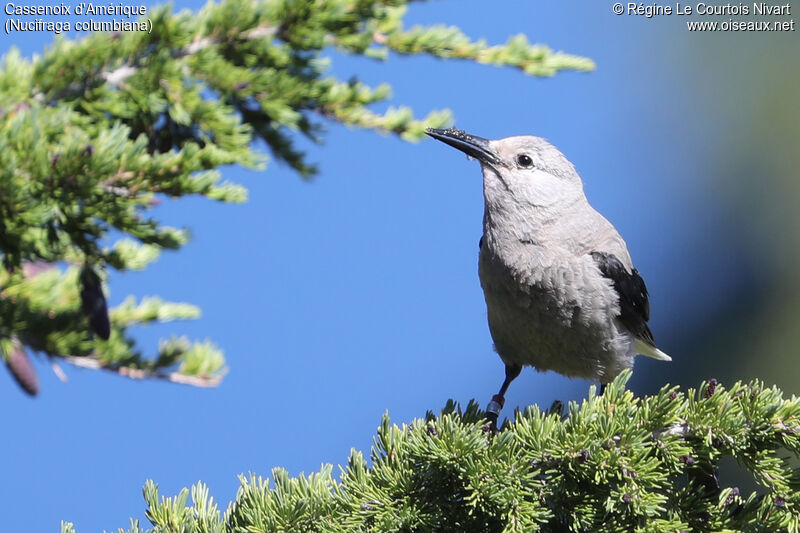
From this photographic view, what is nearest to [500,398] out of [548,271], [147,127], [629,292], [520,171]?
[548,271]

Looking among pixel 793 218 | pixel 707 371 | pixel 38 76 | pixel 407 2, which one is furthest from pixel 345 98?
pixel 793 218

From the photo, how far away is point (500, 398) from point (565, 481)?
1317 millimetres

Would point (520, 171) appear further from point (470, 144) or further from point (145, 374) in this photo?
point (145, 374)

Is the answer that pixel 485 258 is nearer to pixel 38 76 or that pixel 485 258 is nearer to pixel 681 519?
pixel 681 519

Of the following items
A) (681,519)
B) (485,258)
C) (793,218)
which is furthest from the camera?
(793,218)

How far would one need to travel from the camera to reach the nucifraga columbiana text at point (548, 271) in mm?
3180

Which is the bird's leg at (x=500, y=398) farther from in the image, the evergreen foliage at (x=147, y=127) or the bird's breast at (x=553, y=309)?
the evergreen foliage at (x=147, y=127)

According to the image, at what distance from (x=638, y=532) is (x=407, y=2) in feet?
4.90

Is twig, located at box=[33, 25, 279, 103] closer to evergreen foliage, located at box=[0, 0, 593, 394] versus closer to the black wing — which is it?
evergreen foliage, located at box=[0, 0, 593, 394]

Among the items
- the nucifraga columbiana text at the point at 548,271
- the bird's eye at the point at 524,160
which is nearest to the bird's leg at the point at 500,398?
the nucifraga columbiana text at the point at 548,271

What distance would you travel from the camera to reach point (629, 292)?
3.39m

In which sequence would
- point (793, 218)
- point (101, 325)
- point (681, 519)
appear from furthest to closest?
point (793, 218), point (101, 325), point (681, 519)

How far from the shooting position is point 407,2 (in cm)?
245

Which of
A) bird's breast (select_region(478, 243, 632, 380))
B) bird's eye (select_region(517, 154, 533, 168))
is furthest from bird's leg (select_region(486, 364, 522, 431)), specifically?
bird's eye (select_region(517, 154, 533, 168))
